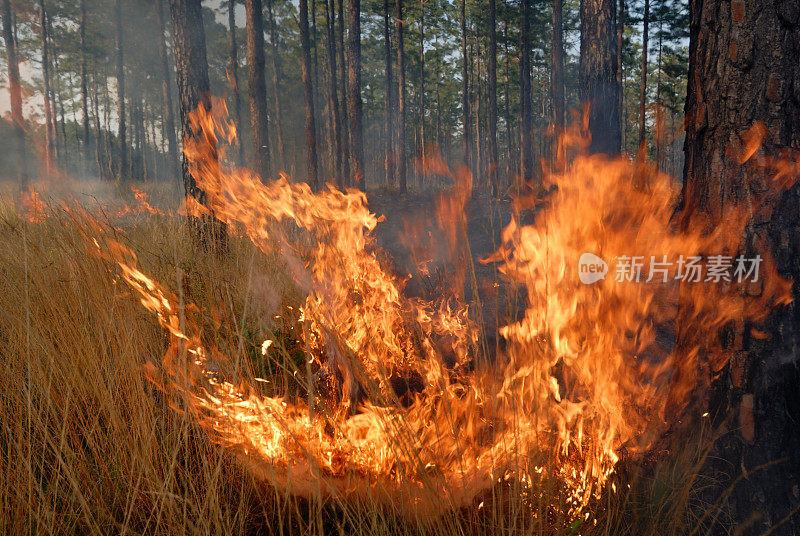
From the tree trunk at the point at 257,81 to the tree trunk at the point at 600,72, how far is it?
26.2 ft

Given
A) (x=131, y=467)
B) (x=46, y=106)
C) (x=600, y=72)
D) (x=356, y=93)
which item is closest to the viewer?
(x=131, y=467)

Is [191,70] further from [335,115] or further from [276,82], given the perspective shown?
[276,82]

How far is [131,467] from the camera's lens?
1.64m

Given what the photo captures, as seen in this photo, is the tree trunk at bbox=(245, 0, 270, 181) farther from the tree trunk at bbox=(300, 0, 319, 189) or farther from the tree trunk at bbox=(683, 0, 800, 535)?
the tree trunk at bbox=(683, 0, 800, 535)

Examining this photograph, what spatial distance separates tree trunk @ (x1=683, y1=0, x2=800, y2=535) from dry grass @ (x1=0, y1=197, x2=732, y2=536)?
0.20 m

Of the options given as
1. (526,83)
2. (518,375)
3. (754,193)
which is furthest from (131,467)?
(526,83)

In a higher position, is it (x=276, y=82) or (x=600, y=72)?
(x=276, y=82)

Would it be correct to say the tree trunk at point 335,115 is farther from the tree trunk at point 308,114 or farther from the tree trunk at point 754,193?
the tree trunk at point 754,193

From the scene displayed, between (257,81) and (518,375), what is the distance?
11586 mm

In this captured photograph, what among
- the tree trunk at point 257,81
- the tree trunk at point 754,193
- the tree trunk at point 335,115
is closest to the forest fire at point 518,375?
the tree trunk at point 754,193

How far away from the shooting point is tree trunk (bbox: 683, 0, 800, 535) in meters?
1.67

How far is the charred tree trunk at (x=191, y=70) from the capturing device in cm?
536

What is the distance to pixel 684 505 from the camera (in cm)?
175

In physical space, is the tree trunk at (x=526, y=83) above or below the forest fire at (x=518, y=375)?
above
